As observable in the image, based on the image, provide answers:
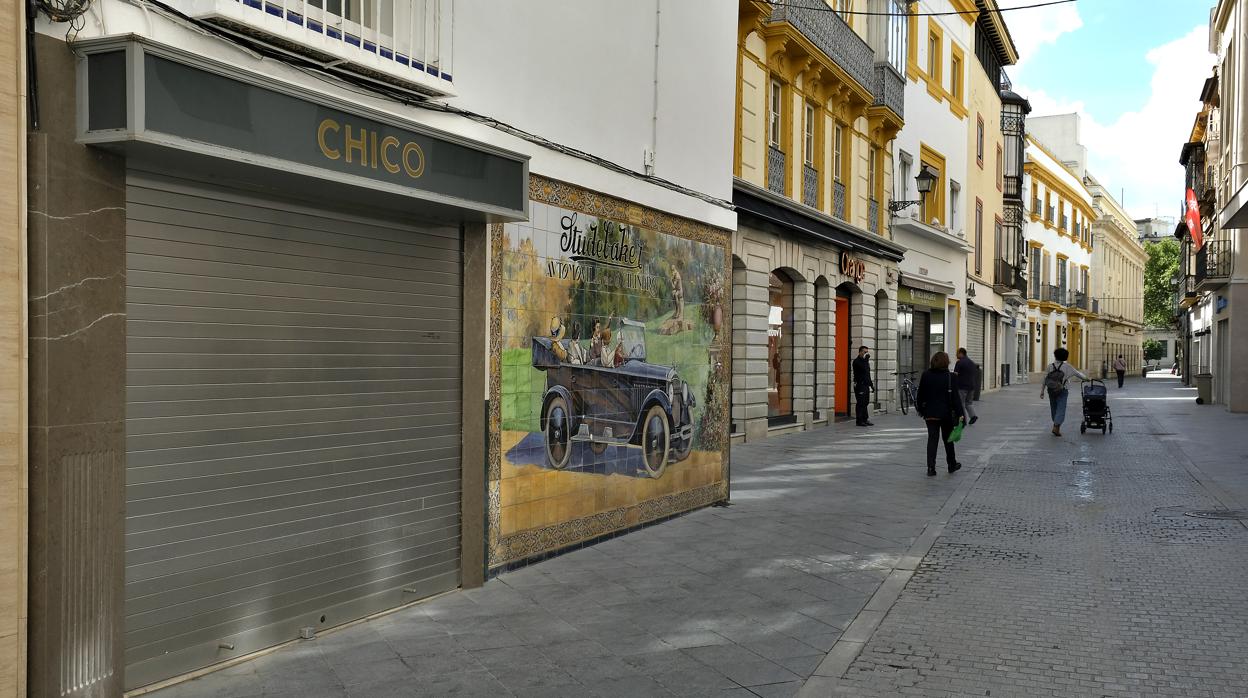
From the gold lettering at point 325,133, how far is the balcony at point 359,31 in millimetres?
396

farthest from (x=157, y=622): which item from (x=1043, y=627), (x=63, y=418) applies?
(x=1043, y=627)

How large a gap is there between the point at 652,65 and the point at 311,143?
4.77 m

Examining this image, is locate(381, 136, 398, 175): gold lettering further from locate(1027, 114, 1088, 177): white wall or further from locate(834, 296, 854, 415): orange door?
locate(1027, 114, 1088, 177): white wall

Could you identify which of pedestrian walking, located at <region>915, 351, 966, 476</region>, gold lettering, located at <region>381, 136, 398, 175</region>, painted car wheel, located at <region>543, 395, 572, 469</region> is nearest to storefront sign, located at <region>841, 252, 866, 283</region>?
pedestrian walking, located at <region>915, 351, 966, 476</region>

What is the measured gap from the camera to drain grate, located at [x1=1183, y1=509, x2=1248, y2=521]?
9.52 metres

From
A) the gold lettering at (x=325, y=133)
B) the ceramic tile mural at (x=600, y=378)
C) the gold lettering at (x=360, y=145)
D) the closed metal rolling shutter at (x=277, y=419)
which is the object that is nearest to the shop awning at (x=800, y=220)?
the ceramic tile mural at (x=600, y=378)

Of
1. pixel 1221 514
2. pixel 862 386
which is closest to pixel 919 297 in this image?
pixel 862 386

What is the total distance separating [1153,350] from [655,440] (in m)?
102

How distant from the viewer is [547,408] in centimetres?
747

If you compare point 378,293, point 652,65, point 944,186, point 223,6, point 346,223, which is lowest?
point 378,293

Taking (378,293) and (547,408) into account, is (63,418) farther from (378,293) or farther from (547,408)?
(547,408)

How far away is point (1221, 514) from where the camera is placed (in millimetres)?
9656

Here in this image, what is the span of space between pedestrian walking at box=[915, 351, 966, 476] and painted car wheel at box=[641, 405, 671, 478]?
504cm

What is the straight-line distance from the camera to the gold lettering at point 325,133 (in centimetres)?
499
